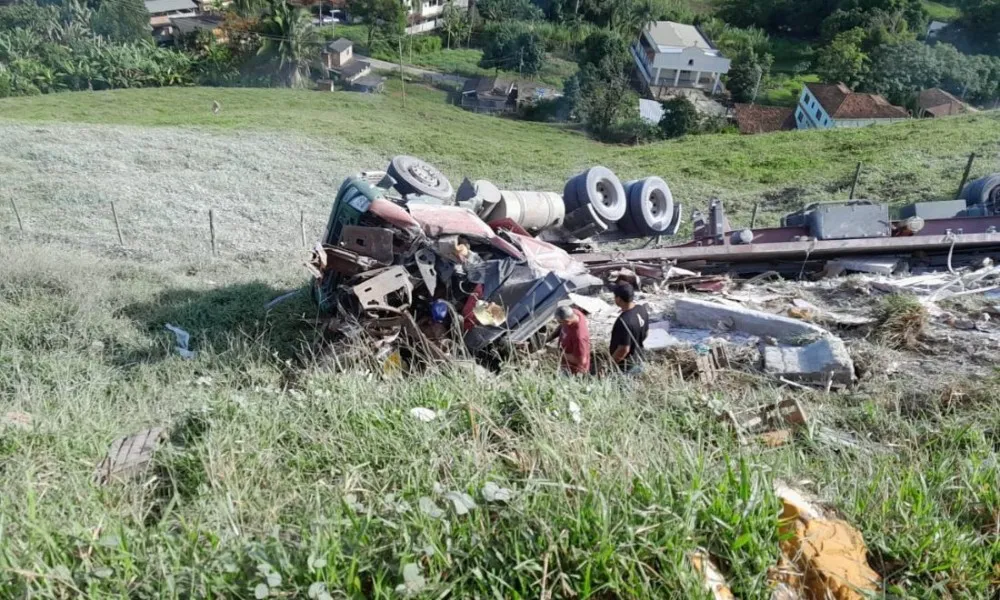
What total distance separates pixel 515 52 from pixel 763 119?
24.7 metres

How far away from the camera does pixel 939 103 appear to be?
148 feet

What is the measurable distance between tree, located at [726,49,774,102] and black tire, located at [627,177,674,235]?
50265mm

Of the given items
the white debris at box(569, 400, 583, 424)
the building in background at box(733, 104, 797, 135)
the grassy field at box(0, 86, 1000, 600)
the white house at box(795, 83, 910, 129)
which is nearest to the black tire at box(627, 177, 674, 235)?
the grassy field at box(0, 86, 1000, 600)

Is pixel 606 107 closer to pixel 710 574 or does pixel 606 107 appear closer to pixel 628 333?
pixel 628 333

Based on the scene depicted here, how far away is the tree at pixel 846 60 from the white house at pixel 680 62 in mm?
8095

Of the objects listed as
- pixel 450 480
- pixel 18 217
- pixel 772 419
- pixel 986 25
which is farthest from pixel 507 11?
pixel 450 480

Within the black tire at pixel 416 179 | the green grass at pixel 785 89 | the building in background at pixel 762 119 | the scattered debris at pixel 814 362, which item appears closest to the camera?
the scattered debris at pixel 814 362

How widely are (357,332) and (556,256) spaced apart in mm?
2544

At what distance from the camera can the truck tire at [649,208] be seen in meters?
9.64

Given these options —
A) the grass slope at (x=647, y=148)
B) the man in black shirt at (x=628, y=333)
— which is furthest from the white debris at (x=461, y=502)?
the grass slope at (x=647, y=148)

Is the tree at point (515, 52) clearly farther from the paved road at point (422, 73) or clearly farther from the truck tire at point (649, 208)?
the truck tire at point (649, 208)

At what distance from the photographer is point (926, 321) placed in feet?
18.1

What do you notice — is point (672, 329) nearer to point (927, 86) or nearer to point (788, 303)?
point (788, 303)

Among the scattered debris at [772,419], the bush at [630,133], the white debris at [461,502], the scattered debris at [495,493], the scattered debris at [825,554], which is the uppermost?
the white debris at [461,502]
